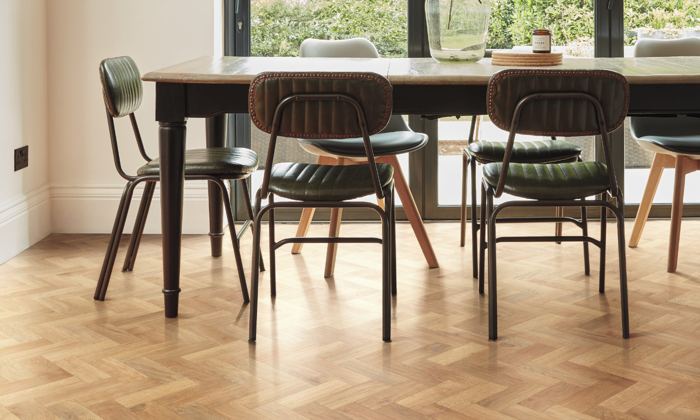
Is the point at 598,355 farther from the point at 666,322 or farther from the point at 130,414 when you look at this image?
the point at 130,414

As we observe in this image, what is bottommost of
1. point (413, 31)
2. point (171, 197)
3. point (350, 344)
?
point (350, 344)

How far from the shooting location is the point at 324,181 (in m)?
2.24

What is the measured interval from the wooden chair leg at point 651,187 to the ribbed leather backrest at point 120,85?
214 cm

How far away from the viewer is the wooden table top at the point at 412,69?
2199 millimetres

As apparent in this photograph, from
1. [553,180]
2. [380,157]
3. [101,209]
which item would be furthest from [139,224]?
[553,180]

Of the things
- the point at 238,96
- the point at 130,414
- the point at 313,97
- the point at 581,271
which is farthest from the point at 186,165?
the point at 581,271

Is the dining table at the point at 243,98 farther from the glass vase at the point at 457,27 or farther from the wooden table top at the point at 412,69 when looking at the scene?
the glass vase at the point at 457,27

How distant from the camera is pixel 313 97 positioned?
2010 millimetres

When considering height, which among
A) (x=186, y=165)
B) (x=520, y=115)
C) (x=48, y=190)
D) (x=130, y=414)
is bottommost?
(x=130, y=414)

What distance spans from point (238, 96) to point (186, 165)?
1.22 feet

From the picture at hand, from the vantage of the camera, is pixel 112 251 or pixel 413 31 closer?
pixel 112 251

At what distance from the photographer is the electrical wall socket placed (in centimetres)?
326

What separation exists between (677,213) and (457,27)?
3.72 ft

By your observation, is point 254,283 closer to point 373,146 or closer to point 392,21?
point 373,146
